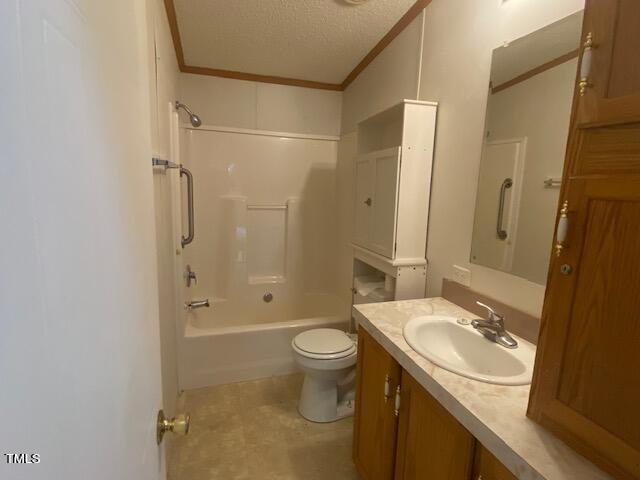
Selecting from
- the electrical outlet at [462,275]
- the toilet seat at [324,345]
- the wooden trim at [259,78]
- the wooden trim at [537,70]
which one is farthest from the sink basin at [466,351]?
the wooden trim at [259,78]

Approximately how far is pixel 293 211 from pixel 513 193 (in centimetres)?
211

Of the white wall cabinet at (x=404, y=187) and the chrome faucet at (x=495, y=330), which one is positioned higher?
the white wall cabinet at (x=404, y=187)

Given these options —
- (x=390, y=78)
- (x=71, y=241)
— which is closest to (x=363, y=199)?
(x=390, y=78)

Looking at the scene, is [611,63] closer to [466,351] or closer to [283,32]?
[466,351]

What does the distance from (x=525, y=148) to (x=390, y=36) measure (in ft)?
4.41

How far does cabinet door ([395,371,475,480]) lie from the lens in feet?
2.87

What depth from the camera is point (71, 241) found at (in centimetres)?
36

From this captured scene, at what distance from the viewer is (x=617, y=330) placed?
60 cm

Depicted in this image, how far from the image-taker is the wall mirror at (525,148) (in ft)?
3.66

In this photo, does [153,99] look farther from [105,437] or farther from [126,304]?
[105,437]

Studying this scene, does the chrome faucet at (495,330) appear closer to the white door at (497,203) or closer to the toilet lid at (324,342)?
the white door at (497,203)

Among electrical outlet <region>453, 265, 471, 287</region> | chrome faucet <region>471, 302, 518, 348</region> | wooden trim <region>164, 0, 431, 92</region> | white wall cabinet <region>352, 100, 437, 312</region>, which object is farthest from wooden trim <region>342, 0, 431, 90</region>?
chrome faucet <region>471, 302, 518, 348</region>

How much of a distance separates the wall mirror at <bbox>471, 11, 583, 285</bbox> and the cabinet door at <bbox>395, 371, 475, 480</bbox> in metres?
0.64

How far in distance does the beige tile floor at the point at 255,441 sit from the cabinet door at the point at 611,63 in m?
1.83
